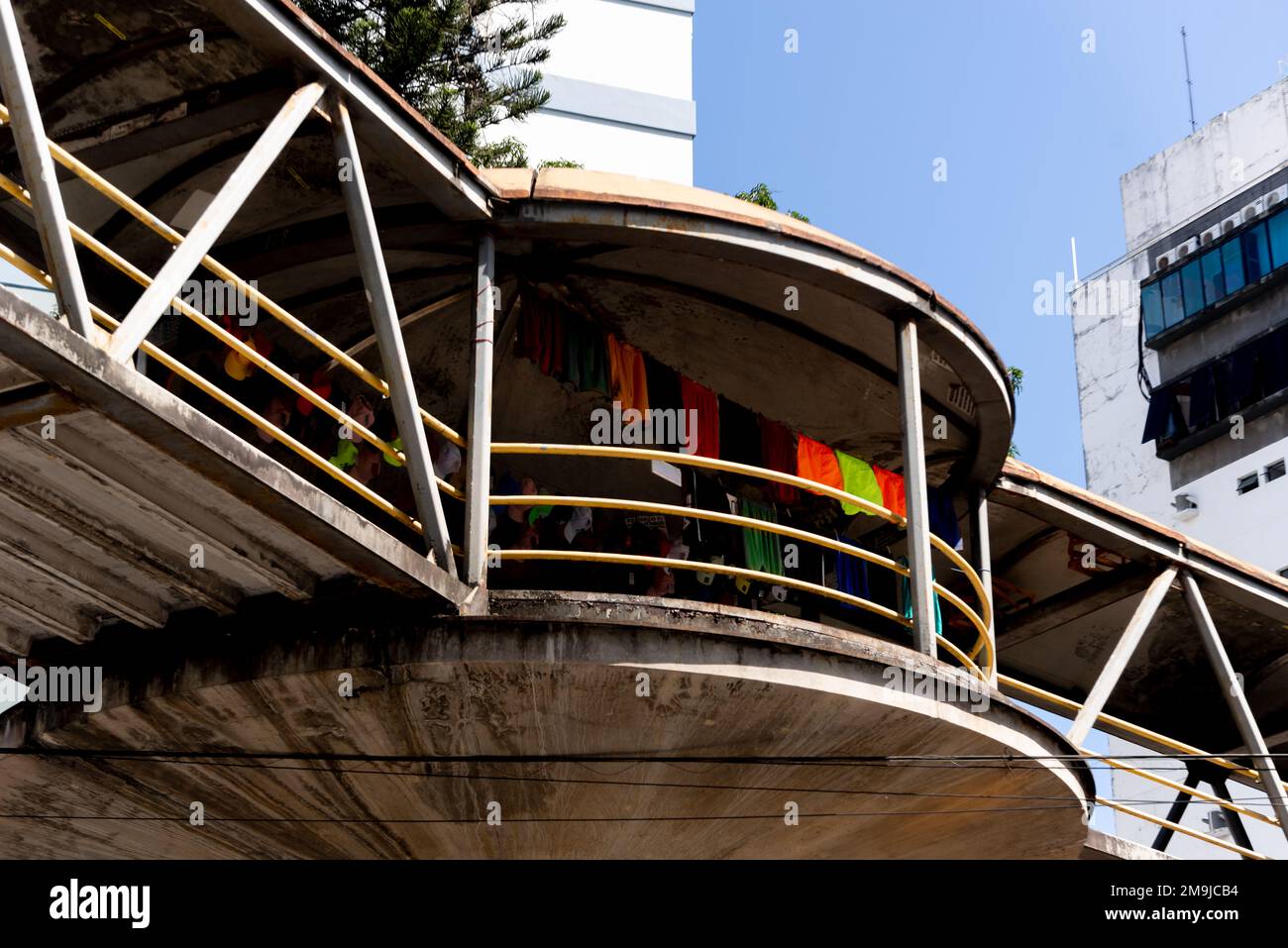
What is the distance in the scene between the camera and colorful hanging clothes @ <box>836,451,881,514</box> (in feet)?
51.6

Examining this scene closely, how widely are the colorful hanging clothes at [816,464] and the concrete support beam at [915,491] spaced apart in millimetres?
1358

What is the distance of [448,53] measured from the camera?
28.7m

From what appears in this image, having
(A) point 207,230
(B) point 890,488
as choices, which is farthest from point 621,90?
(A) point 207,230

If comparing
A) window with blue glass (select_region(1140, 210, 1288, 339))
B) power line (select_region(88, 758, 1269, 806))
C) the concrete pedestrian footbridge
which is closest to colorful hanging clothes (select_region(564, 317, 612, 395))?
the concrete pedestrian footbridge

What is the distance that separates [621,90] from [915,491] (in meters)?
37.7

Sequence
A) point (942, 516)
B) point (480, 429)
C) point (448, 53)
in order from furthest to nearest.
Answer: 1. point (448, 53)
2. point (942, 516)
3. point (480, 429)

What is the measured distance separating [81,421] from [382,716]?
3190 millimetres

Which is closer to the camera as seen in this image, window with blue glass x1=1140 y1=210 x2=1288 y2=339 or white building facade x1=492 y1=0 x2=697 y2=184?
white building facade x1=492 y1=0 x2=697 y2=184

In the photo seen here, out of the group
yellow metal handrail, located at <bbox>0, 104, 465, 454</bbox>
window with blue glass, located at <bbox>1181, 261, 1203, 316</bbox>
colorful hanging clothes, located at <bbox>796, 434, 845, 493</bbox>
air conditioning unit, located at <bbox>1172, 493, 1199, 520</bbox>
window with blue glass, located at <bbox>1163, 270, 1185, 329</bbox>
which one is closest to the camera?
yellow metal handrail, located at <bbox>0, 104, 465, 454</bbox>

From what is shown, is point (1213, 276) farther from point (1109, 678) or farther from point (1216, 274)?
point (1109, 678)

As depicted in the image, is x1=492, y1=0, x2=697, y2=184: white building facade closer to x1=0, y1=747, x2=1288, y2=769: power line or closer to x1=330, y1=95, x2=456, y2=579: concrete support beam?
x1=330, y1=95, x2=456, y2=579: concrete support beam

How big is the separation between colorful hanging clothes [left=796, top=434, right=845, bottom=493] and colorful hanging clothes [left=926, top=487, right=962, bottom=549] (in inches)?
55.5
